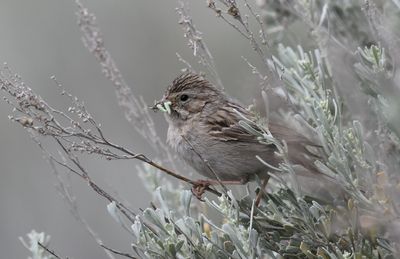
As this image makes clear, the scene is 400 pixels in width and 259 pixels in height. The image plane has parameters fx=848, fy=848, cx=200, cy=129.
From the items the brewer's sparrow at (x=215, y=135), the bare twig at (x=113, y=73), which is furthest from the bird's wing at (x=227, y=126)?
the bare twig at (x=113, y=73)

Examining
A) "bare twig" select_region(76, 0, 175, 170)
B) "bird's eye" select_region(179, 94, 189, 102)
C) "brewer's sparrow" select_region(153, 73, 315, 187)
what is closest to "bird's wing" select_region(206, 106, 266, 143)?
"brewer's sparrow" select_region(153, 73, 315, 187)

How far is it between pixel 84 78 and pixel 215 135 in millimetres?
5007

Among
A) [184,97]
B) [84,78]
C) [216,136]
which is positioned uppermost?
[84,78]

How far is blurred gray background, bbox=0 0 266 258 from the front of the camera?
27.5ft

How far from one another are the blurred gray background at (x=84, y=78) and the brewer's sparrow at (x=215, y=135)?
9.05 ft

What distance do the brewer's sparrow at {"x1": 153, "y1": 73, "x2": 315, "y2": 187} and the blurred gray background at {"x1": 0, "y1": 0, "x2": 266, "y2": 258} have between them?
2.76 meters

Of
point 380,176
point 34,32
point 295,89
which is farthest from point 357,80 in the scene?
point 34,32

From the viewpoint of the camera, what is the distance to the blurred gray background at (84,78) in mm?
8383

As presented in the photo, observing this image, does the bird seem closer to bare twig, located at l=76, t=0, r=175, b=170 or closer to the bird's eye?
the bird's eye

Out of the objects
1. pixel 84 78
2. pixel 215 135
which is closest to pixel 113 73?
pixel 215 135

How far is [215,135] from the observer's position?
4.68m

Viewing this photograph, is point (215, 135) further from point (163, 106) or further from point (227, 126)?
point (163, 106)

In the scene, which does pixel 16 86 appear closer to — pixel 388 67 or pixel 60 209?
pixel 388 67

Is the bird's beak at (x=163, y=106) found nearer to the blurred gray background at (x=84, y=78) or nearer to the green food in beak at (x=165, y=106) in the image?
the green food in beak at (x=165, y=106)
